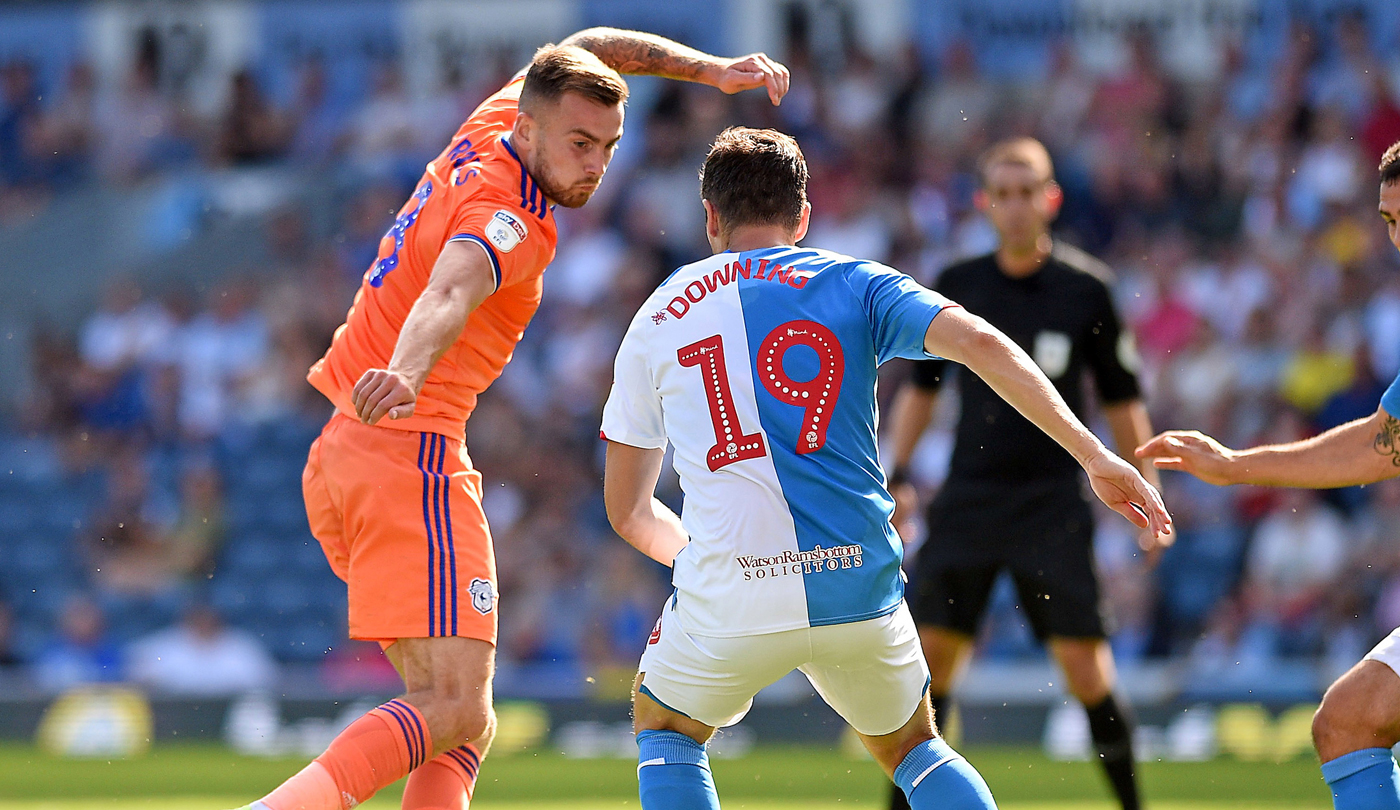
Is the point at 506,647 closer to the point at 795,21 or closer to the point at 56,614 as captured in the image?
the point at 56,614

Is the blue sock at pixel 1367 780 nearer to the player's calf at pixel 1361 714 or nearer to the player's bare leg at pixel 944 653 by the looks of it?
the player's calf at pixel 1361 714

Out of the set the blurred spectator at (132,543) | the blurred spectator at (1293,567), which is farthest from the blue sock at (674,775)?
the blurred spectator at (132,543)

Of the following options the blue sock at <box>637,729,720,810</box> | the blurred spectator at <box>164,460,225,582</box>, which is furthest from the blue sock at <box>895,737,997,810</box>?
the blurred spectator at <box>164,460,225,582</box>

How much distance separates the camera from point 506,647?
13.5m

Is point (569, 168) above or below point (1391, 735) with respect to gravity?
above

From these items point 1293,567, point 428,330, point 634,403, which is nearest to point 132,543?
point 1293,567

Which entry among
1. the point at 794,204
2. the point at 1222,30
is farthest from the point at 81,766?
the point at 1222,30

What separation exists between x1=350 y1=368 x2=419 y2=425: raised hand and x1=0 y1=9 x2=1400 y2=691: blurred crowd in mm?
8097

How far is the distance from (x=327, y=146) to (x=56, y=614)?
5.81 meters

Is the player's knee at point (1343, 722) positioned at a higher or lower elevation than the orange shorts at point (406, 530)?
lower

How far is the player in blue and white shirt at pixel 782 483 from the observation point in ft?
13.5

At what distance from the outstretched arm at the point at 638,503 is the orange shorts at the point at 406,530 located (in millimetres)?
574

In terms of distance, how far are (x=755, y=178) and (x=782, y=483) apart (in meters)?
0.82

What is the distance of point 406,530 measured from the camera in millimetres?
4883
